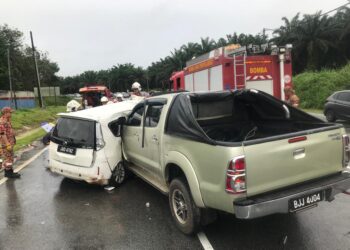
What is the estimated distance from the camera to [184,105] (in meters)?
5.01

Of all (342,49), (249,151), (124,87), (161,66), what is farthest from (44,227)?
(124,87)

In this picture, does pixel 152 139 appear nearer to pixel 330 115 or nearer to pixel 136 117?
pixel 136 117

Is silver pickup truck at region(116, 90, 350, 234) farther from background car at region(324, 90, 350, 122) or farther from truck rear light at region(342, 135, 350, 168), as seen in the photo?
background car at region(324, 90, 350, 122)

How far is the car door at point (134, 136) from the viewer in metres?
6.38

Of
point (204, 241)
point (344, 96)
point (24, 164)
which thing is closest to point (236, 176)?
point (204, 241)

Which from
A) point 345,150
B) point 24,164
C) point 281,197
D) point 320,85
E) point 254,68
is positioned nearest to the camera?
point 281,197

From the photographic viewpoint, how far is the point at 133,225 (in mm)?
5277

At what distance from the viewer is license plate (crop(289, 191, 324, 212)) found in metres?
4.05

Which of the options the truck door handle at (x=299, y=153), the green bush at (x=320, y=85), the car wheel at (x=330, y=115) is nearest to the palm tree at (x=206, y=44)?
the green bush at (x=320, y=85)

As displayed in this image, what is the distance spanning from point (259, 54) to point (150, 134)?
7.03m

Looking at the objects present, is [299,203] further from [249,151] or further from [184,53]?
[184,53]

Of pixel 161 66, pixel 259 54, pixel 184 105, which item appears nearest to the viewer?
pixel 184 105

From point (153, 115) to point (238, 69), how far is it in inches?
244

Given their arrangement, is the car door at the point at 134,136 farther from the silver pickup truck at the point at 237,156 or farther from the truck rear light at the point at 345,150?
the truck rear light at the point at 345,150
